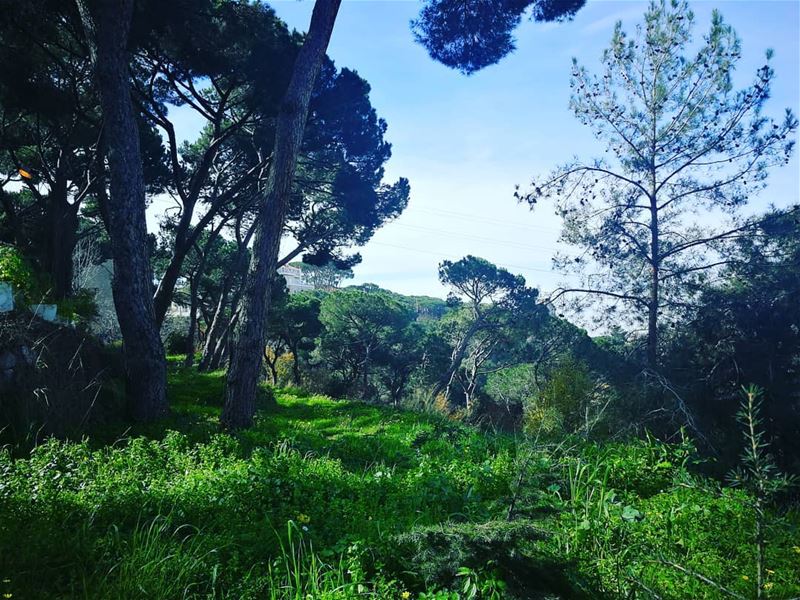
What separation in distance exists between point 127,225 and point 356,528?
5.78 metres

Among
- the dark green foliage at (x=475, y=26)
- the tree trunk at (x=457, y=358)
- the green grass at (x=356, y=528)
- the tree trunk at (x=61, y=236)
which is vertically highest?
the dark green foliage at (x=475, y=26)

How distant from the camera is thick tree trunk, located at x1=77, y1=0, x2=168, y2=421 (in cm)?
695

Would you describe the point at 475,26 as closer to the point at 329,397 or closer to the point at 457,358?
the point at 329,397

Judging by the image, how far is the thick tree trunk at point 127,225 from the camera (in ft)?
22.8

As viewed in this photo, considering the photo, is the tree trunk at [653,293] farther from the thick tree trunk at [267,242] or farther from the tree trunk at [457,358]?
the tree trunk at [457,358]

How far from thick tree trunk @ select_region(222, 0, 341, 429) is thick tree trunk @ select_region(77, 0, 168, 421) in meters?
1.15

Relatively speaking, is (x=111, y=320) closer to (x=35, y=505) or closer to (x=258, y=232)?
(x=258, y=232)

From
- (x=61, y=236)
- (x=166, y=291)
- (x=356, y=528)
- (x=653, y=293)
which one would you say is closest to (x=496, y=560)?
(x=356, y=528)

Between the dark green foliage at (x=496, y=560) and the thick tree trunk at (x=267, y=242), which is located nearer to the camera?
the dark green foliage at (x=496, y=560)

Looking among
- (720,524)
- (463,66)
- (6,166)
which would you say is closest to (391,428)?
(720,524)

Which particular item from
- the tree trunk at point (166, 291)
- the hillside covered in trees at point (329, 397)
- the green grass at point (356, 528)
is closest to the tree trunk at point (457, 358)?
the hillside covered in trees at point (329, 397)

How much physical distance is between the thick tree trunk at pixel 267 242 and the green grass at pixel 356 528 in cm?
165

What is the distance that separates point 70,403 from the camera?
568 cm

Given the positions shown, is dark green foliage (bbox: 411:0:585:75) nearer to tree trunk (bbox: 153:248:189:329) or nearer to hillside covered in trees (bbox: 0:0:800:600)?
hillside covered in trees (bbox: 0:0:800:600)
